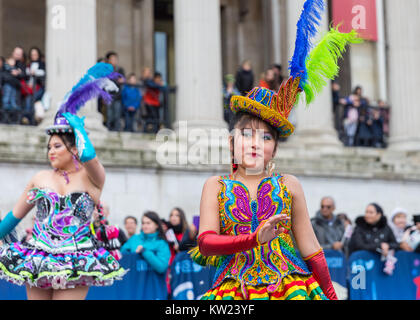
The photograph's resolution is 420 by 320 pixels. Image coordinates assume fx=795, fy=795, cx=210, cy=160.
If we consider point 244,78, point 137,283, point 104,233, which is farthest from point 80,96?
point 244,78

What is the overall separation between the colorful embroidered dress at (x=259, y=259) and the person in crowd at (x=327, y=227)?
7.49m

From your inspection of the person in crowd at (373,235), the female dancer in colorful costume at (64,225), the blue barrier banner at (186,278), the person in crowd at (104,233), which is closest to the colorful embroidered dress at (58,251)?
the female dancer in colorful costume at (64,225)

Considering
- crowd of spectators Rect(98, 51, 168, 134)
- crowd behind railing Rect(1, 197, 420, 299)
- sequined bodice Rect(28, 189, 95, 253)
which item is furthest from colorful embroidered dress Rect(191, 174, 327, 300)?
crowd of spectators Rect(98, 51, 168, 134)

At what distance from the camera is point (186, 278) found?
1034 centimetres

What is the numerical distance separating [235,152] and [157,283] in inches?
236

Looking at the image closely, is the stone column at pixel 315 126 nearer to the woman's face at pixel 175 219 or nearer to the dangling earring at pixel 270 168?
the woman's face at pixel 175 219

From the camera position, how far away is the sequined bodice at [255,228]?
425cm

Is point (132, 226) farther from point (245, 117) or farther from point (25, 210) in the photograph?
point (245, 117)

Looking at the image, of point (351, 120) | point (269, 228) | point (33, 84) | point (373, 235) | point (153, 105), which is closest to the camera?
point (269, 228)

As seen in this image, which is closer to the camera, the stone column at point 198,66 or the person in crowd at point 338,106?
A: the stone column at point 198,66

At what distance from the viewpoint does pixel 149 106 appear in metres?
17.2

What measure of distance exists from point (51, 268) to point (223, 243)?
2453 millimetres

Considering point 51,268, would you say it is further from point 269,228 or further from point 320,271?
point 269,228
